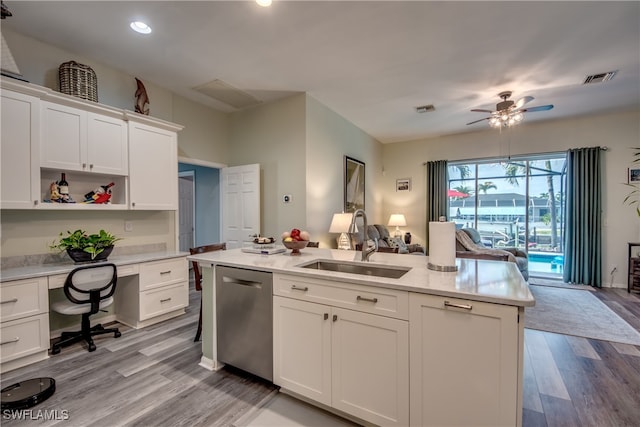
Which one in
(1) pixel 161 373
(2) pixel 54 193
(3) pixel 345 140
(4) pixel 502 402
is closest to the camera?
(4) pixel 502 402

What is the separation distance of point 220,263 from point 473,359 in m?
1.74

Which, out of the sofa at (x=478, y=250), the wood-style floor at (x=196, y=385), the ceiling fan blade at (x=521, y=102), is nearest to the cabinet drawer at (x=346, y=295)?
the wood-style floor at (x=196, y=385)

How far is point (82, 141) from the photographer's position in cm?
280

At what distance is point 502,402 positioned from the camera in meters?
1.24

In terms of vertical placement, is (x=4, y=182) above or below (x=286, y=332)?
above

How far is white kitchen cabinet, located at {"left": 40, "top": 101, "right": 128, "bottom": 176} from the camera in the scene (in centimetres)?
258

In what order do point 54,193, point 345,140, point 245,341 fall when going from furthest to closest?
point 345,140 → point 54,193 → point 245,341

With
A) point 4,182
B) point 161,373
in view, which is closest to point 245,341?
point 161,373

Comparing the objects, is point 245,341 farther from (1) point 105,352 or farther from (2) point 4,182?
(2) point 4,182

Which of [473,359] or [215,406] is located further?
[215,406]

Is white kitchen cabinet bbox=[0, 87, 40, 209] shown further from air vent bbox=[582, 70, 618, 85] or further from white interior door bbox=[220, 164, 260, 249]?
air vent bbox=[582, 70, 618, 85]

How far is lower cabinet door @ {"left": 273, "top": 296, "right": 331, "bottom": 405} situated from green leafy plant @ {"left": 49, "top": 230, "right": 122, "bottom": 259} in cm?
214

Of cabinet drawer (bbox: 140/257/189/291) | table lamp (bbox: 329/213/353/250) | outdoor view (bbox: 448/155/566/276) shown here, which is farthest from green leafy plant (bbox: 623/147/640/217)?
cabinet drawer (bbox: 140/257/189/291)

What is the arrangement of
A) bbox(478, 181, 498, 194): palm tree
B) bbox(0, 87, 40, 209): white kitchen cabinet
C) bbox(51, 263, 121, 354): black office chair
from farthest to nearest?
bbox(478, 181, 498, 194): palm tree, bbox(51, 263, 121, 354): black office chair, bbox(0, 87, 40, 209): white kitchen cabinet
